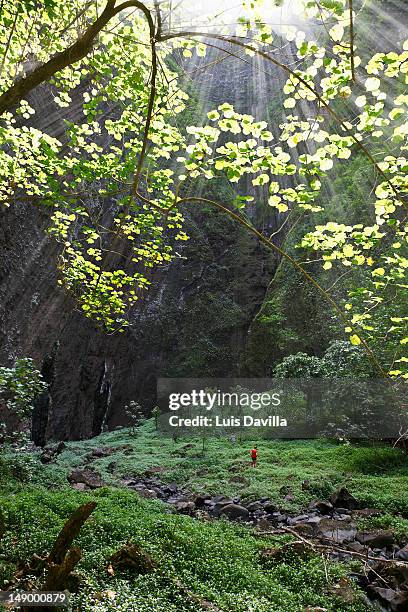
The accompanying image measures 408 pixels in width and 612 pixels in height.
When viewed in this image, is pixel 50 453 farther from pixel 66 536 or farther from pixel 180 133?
pixel 180 133

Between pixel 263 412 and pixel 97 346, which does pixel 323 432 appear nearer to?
pixel 263 412

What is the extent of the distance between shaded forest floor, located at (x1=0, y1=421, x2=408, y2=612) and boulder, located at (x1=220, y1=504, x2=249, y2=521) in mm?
739

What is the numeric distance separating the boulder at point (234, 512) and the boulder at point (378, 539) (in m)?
1.99

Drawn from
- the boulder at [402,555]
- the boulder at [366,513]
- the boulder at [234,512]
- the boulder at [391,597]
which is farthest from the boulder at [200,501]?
the boulder at [391,597]

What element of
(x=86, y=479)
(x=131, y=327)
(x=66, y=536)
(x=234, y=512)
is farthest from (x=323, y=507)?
(x=131, y=327)

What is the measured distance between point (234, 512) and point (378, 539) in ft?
8.04

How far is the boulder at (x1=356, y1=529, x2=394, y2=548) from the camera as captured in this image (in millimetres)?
6039

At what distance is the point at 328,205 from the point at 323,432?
9268 mm

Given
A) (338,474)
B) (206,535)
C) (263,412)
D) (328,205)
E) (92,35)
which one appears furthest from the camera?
(328,205)

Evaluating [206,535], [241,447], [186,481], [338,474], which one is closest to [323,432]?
[241,447]

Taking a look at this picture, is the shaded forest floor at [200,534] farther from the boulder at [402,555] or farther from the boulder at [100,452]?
the boulder at [100,452]

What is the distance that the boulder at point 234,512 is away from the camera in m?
7.53

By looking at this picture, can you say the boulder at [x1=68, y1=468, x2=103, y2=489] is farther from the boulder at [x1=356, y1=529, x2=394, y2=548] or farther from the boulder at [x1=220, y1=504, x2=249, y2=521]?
the boulder at [x1=356, y1=529, x2=394, y2=548]

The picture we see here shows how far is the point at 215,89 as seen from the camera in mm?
29141
